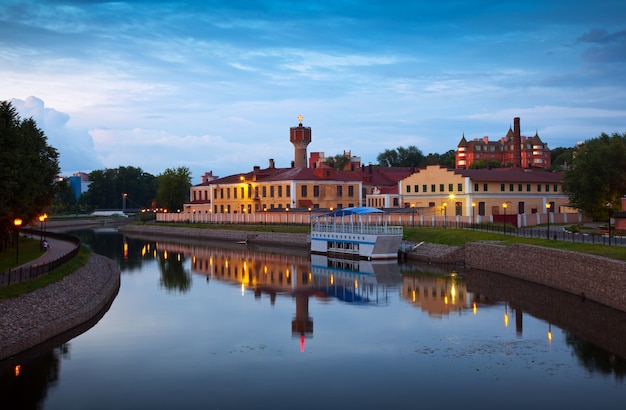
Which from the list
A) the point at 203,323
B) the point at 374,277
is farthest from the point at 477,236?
the point at 203,323

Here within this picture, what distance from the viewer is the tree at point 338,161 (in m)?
159

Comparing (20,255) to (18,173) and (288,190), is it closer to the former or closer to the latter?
(18,173)

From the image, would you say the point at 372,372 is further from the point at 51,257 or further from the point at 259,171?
the point at 259,171

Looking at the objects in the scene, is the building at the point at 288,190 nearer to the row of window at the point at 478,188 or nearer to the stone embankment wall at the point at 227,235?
the stone embankment wall at the point at 227,235

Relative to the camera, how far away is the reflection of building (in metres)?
38.9

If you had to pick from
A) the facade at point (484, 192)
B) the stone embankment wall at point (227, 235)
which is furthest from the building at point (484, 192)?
the stone embankment wall at point (227, 235)

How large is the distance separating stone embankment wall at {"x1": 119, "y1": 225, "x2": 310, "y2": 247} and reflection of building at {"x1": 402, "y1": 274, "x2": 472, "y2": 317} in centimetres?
2851

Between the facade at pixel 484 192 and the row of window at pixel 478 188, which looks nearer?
the facade at pixel 484 192

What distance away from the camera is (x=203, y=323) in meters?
35.6

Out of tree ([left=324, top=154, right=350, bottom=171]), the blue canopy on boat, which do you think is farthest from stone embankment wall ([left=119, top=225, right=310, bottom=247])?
tree ([left=324, top=154, right=350, bottom=171])

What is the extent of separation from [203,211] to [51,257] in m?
72.7

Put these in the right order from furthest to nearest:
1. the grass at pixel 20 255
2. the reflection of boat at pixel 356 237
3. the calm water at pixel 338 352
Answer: the reflection of boat at pixel 356 237 < the grass at pixel 20 255 < the calm water at pixel 338 352

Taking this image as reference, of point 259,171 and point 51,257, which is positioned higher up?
point 259,171

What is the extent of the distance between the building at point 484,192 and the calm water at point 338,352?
32.6 metres
